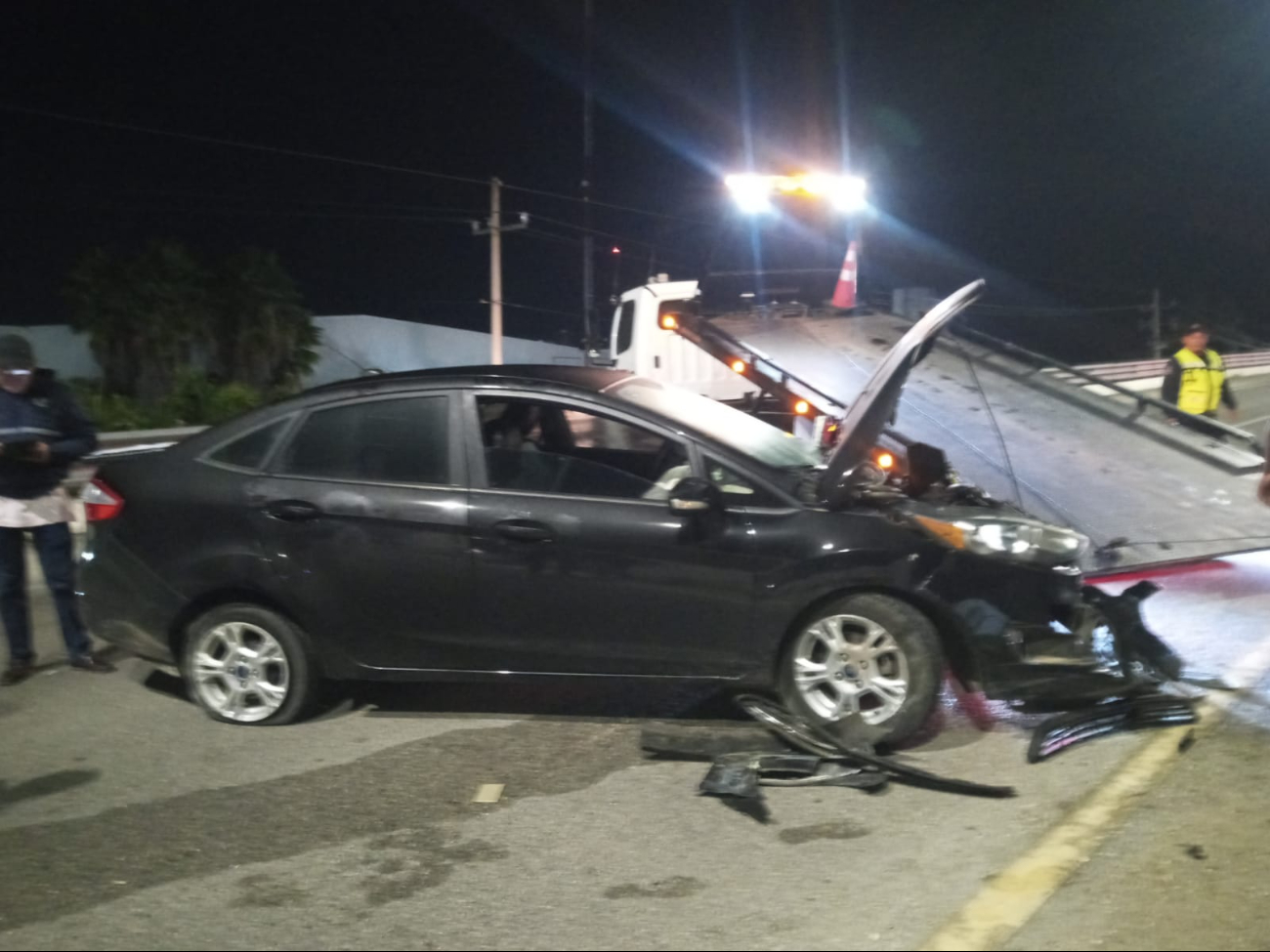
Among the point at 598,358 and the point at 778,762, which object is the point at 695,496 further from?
the point at 598,358

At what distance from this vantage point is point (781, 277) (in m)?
13.0

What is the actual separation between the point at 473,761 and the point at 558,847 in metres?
0.97

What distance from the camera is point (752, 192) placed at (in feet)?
44.0

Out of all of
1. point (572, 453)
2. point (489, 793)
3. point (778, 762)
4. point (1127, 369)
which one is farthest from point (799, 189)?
point (489, 793)

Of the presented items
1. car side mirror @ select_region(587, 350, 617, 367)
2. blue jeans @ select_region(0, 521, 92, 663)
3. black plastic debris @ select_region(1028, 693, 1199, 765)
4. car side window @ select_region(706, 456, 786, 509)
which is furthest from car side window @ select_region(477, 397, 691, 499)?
car side mirror @ select_region(587, 350, 617, 367)

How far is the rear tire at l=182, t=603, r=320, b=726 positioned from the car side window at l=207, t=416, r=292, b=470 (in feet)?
2.16

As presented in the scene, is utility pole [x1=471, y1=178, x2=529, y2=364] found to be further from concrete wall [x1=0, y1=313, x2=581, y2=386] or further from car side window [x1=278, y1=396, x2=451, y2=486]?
car side window [x1=278, y1=396, x2=451, y2=486]

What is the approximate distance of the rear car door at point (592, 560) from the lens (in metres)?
5.07

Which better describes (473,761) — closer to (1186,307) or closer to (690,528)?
(690,528)

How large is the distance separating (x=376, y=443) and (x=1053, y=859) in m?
3.29

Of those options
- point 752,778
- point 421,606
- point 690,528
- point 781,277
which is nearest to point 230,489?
point 421,606

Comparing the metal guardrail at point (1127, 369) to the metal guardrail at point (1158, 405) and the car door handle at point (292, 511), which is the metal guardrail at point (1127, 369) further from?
the car door handle at point (292, 511)

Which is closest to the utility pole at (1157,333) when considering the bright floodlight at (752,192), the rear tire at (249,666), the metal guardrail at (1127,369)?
the metal guardrail at (1127,369)

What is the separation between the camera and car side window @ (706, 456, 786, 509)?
5.11 meters
